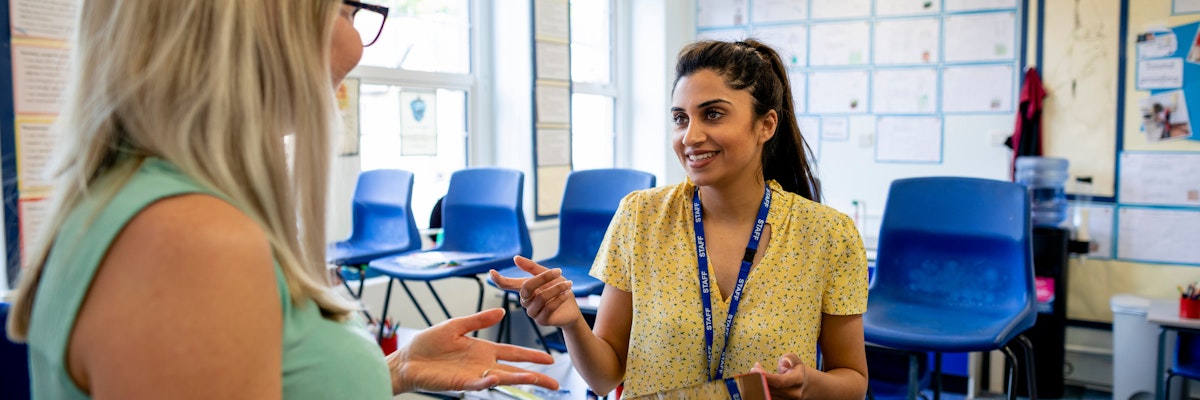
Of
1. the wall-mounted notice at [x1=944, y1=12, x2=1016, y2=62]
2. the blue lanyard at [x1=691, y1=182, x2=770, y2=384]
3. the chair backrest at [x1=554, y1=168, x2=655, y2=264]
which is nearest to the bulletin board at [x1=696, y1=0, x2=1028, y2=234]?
the wall-mounted notice at [x1=944, y1=12, x2=1016, y2=62]

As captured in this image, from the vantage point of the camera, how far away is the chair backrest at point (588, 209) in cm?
365

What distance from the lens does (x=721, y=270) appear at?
5.43 ft

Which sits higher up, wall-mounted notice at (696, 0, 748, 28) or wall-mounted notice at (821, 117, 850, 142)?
wall-mounted notice at (696, 0, 748, 28)

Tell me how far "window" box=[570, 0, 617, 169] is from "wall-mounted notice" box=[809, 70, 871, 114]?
1.38 metres

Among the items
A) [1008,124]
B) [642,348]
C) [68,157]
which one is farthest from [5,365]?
[1008,124]

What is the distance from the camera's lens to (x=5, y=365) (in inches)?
55.1

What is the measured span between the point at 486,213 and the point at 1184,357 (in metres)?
3.20

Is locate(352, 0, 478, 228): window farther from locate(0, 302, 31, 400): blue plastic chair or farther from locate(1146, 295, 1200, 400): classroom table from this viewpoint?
locate(1146, 295, 1200, 400): classroom table

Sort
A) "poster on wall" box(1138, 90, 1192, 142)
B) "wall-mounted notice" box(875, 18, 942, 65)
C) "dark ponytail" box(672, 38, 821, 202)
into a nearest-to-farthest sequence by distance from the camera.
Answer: "dark ponytail" box(672, 38, 821, 202) → "poster on wall" box(1138, 90, 1192, 142) → "wall-mounted notice" box(875, 18, 942, 65)

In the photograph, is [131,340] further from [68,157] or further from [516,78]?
[516,78]

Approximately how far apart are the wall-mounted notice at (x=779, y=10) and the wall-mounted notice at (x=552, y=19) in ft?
4.68

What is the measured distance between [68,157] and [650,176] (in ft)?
9.14

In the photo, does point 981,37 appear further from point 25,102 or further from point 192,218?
point 192,218

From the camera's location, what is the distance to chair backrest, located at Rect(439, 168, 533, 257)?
3678mm
